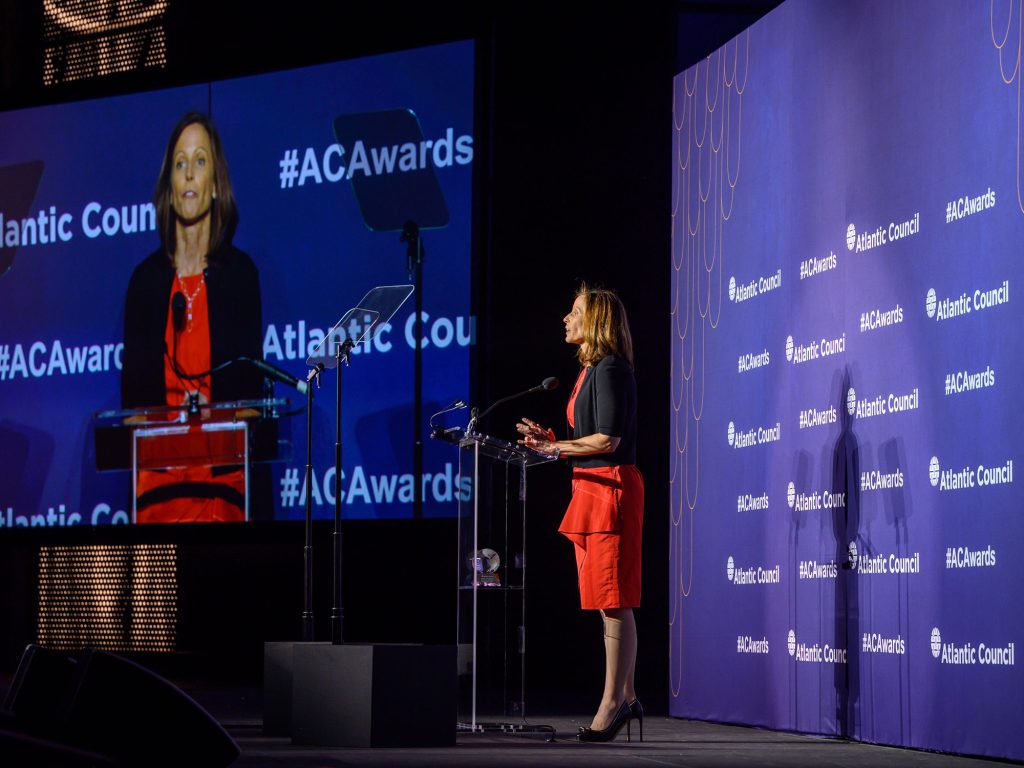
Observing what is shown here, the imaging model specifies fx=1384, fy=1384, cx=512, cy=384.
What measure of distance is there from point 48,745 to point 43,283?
637cm

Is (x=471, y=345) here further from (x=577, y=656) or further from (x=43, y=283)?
(x=43, y=283)

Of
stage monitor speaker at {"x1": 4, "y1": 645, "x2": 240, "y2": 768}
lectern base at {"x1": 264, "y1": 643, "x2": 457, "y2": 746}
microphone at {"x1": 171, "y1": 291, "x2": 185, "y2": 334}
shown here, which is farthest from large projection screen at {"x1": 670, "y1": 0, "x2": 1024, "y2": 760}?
microphone at {"x1": 171, "y1": 291, "x2": 185, "y2": 334}

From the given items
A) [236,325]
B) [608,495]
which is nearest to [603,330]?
[608,495]

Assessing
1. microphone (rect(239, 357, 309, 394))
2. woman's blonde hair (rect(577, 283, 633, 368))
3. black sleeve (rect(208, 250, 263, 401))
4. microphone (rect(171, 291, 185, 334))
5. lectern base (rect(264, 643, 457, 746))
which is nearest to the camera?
lectern base (rect(264, 643, 457, 746))

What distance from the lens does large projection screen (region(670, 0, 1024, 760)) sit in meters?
4.10

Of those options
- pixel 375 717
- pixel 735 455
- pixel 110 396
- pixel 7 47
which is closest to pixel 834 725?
pixel 735 455

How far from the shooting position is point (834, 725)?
4879 mm

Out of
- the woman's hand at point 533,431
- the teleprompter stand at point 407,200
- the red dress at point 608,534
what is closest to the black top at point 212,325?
the teleprompter stand at point 407,200

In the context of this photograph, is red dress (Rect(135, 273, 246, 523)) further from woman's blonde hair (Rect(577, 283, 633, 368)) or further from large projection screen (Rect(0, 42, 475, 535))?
woman's blonde hair (Rect(577, 283, 633, 368))

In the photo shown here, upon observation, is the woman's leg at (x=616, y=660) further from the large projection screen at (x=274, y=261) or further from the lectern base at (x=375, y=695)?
the large projection screen at (x=274, y=261)

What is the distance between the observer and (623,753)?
14.0ft

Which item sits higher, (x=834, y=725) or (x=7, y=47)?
(x=7, y=47)

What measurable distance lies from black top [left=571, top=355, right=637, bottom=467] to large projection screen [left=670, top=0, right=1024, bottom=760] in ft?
2.62

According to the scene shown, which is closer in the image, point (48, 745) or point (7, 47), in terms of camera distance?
point (48, 745)
